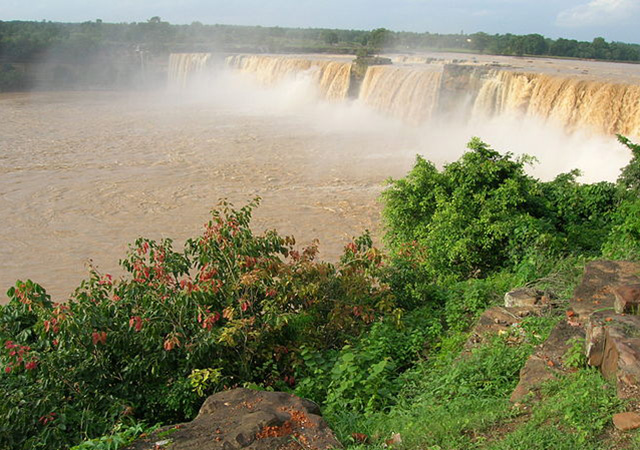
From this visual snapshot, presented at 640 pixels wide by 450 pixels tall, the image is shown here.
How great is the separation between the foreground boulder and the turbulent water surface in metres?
4.20

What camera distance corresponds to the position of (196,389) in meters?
4.19

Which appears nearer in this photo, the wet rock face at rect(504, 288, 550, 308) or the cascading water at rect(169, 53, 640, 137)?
the wet rock face at rect(504, 288, 550, 308)

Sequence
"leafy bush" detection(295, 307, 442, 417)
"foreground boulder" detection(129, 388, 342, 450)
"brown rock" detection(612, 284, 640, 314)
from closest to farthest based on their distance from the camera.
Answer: "foreground boulder" detection(129, 388, 342, 450)
"brown rock" detection(612, 284, 640, 314)
"leafy bush" detection(295, 307, 442, 417)

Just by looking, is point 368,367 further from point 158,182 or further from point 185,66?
point 185,66

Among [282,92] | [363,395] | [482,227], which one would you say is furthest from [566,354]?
[282,92]

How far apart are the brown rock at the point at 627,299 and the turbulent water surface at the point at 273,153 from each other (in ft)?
18.4

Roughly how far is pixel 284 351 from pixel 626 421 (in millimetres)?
2422

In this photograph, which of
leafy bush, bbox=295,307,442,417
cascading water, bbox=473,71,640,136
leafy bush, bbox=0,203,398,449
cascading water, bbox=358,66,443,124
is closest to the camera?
leafy bush, bbox=0,203,398,449

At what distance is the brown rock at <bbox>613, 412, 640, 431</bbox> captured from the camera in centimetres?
295

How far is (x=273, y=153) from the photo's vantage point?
17094 mm

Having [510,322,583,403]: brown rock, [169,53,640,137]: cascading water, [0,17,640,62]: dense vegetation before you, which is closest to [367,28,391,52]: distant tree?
[0,17,640,62]: dense vegetation

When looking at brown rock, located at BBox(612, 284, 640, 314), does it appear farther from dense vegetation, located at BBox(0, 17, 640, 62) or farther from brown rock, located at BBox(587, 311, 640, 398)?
dense vegetation, located at BBox(0, 17, 640, 62)

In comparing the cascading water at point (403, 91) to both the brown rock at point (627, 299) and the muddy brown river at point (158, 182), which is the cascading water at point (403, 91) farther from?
the brown rock at point (627, 299)

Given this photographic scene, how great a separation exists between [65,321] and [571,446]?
3.03m
